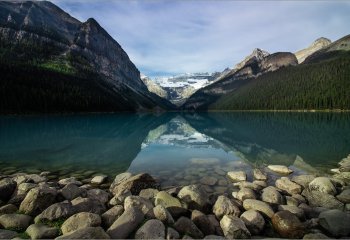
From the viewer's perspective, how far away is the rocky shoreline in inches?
530

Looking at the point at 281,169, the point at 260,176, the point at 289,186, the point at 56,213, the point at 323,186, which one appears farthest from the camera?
the point at 281,169

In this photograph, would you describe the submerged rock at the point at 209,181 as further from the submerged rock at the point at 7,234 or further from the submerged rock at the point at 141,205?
the submerged rock at the point at 7,234

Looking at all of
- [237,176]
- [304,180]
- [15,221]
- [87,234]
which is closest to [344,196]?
[304,180]

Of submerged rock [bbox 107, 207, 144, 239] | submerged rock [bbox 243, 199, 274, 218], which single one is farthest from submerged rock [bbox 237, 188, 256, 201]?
submerged rock [bbox 107, 207, 144, 239]

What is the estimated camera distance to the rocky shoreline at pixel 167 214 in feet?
44.2

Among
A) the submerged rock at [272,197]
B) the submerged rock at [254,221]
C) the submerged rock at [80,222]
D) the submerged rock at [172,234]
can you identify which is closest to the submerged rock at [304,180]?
the submerged rock at [272,197]

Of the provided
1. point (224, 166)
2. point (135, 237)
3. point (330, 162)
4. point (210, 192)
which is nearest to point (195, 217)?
point (135, 237)

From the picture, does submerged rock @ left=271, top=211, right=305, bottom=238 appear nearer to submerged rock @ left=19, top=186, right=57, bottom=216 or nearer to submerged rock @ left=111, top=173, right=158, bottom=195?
submerged rock @ left=111, top=173, right=158, bottom=195

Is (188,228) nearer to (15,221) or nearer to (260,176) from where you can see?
(15,221)

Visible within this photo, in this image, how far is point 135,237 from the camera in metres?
13.1

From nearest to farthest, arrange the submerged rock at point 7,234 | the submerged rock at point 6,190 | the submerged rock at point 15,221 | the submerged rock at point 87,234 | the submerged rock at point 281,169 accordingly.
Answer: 1. the submerged rock at point 87,234
2. the submerged rock at point 7,234
3. the submerged rock at point 15,221
4. the submerged rock at point 6,190
5. the submerged rock at point 281,169

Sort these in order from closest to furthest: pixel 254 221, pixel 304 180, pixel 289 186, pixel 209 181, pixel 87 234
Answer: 1. pixel 87 234
2. pixel 254 221
3. pixel 289 186
4. pixel 304 180
5. pixel 209 181

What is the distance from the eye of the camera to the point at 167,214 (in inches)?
594

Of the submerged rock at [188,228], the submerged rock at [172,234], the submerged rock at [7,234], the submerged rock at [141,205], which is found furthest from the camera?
the submerged rock at [141,205]
